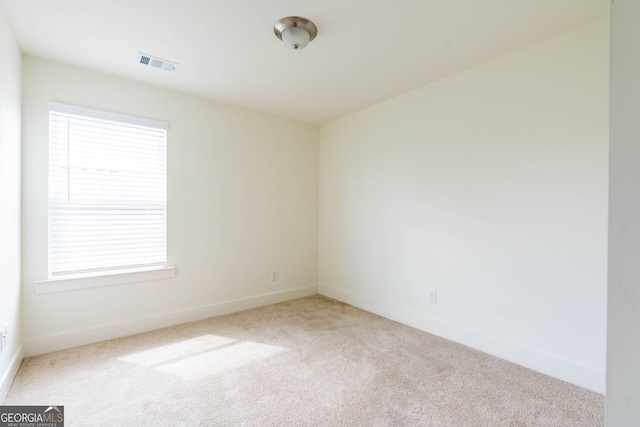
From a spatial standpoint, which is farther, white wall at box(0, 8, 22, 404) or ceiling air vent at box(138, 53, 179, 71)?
ceiling air vent at box(138, 53, 179, 71)

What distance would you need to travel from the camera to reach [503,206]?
2.40m

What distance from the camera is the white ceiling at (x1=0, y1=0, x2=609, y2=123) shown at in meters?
1.84

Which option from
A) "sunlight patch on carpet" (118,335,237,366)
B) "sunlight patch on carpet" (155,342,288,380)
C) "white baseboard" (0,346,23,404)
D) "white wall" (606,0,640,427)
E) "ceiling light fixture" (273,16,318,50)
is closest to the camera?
"white wall" (606,0,640,427)

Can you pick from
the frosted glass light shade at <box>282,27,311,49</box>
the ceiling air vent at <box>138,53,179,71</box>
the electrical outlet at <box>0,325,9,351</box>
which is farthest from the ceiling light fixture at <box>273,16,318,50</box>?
the electrical outlet at <box>0,325,9,351</box>

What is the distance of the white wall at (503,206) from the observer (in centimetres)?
200

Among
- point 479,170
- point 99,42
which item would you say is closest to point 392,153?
point 479,170

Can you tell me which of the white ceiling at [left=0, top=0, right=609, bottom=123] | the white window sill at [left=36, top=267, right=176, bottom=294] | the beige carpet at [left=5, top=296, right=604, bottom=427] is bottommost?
the beige carpet at [left=5, top=296, right=604, bottom=427]

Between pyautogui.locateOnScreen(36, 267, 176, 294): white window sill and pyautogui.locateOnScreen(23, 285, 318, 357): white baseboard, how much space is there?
38cm

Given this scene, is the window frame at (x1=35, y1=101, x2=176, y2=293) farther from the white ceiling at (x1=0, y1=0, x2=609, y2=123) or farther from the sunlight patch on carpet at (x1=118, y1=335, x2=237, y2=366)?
the sunlight patch on carpet at (x1=118, y1=335, x2=237, y2=366)

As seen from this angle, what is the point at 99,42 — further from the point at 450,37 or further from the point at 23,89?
the point at 450,37

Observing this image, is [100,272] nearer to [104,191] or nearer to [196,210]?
[104,191]

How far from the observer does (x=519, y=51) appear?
229 centimetres

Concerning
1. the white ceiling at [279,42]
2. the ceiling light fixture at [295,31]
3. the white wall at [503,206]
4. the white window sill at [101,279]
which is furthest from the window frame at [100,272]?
the white wall at [503,206]

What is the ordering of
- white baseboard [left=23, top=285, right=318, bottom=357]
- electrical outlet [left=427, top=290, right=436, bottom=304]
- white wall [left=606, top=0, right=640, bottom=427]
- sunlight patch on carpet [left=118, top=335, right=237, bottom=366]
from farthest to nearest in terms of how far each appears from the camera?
electrical outlet [left=427, top=290, right=436, bottom=304], white baseboard [left=23, top=285, right=318, bottom=357], sunlight patch on carpet [left=118, top=335, right=237, bottom=366], white wall [left=606, top=0, right=640, bottom=427]
